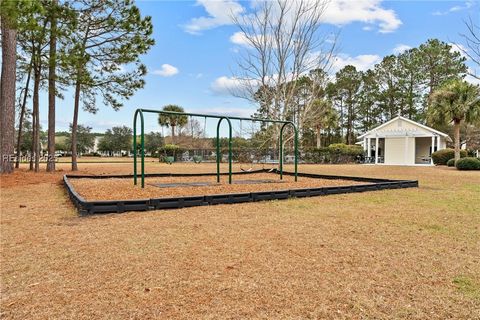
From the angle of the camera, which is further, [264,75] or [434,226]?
[264,75]

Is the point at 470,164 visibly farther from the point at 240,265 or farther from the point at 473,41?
the point at 240,265

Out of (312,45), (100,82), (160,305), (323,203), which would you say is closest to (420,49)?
(312,45)

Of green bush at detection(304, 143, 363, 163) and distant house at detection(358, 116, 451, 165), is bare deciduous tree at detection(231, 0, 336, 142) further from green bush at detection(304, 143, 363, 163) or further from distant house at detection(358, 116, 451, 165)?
green bush at detection(304, 143, 363, 163)

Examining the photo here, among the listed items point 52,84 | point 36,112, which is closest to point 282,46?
point 52,84

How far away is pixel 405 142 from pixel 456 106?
22.2 ft

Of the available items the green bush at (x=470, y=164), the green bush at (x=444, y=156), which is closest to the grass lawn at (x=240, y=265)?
the green bush at (x=470, y=164)

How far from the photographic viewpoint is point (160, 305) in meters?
2.20

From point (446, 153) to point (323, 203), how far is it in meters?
19.5

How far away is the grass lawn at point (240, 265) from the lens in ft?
7.16

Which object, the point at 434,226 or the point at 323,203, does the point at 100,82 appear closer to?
the point at 323,203

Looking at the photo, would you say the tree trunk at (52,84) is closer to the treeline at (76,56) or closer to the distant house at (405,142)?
the treeline at (76,56)

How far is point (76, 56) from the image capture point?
10.9 m

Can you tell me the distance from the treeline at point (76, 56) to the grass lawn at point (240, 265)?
7.53 meters

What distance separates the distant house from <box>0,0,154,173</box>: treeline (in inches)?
801
